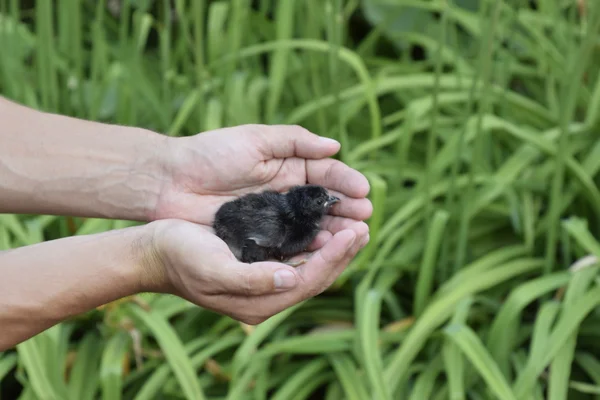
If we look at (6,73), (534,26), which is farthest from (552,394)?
(6,73)

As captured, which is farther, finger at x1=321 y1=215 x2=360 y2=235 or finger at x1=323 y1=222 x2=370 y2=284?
finger at x1=321 y1=215 x2=360 y2=235

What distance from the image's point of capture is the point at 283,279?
164 centimetres

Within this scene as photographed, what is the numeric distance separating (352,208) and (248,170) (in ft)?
0.87

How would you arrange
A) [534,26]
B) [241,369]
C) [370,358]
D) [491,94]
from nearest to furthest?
[370,358] → [241,369] → [491,94] → [534,26]

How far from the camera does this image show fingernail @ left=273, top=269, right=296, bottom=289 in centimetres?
164

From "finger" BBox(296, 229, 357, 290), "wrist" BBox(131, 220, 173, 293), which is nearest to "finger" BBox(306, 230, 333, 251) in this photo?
"finger" BBox(296, 229, 357, 290)

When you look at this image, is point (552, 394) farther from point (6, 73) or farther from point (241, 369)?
point (6, 73)

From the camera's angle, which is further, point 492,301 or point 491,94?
point 491,94

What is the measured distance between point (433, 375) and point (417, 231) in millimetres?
514

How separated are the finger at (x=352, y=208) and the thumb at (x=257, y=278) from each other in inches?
14.1

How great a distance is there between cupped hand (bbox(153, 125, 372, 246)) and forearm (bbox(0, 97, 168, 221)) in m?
0.06

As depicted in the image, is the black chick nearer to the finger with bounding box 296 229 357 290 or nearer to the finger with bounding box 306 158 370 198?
the finger with bounding box 306 158 370 198

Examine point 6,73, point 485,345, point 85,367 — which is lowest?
point 85,367

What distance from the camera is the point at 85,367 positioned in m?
2.65
